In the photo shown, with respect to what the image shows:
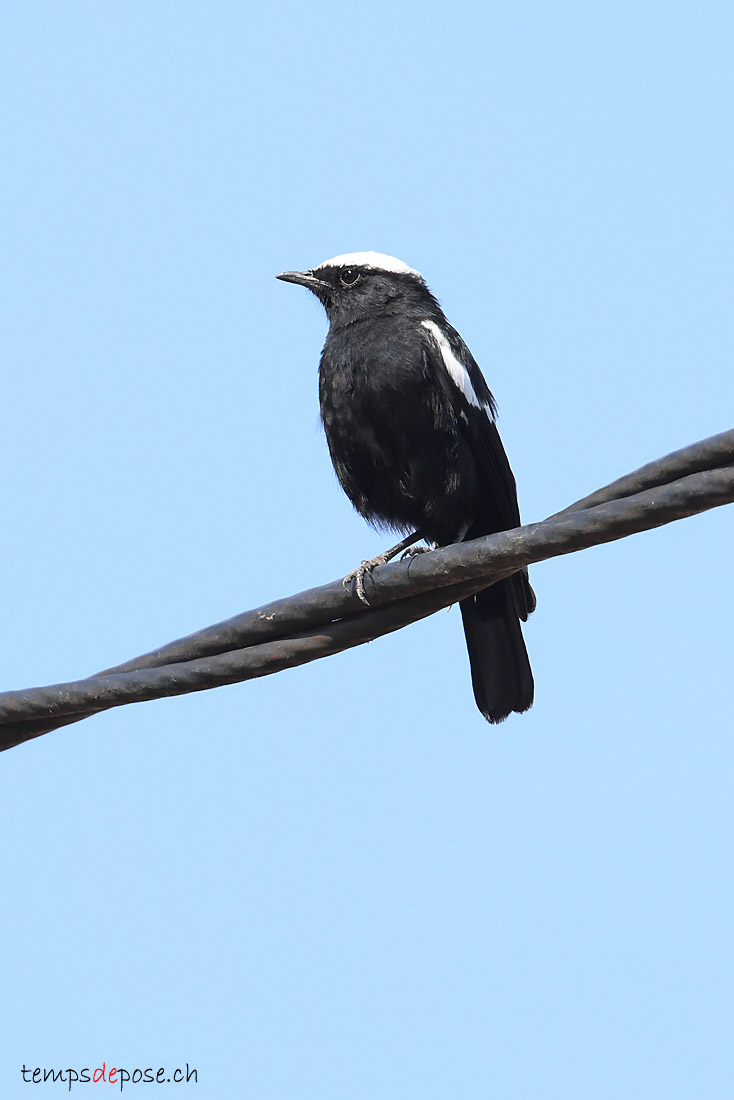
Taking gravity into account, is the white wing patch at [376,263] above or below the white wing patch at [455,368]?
→ above

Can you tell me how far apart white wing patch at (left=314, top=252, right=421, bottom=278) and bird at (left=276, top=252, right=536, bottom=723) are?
0.38 m

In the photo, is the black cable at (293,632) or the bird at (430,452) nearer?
the black cable at (293,632)

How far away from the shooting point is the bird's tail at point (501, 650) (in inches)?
204

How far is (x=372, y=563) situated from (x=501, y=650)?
39.7 inches

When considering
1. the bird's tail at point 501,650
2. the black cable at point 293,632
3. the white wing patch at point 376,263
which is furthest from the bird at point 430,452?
the black cable at point 293,632

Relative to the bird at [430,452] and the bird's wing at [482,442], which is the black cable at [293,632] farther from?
the bird's wing at [482,442]

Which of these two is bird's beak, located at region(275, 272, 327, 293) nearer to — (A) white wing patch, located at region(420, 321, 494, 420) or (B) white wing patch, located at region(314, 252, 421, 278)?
(B) white wing patch, located at region(314, 252, 421, 278)

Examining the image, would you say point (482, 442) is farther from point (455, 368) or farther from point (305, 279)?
point (305, 279)

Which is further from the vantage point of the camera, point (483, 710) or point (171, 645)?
point (483, 710)

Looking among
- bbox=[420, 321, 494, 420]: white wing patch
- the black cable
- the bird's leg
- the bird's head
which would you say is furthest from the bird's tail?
the black cable

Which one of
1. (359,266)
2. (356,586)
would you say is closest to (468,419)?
(359,266)

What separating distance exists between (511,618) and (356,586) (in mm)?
2304

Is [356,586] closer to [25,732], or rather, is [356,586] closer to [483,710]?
[25,732]

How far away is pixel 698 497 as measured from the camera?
8.35ft
